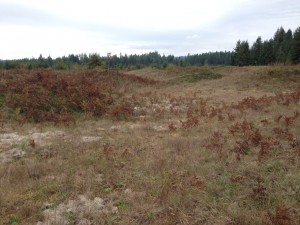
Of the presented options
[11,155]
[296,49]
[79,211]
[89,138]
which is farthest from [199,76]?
[79,211]

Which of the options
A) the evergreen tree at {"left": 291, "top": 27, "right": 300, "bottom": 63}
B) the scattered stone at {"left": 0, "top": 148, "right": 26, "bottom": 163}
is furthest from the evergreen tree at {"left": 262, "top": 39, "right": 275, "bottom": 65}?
the scattered stone at {"left": 0, "top": 148, "right": 26, "bottom": 163}

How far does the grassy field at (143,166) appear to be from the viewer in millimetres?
5332

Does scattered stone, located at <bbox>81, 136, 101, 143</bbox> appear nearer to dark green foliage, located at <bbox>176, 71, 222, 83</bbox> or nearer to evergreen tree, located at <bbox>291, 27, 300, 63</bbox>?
dark green foliage, located at <bbox>176, 71, 222, 83</bbox>

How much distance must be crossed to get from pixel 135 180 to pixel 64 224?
1986 mm

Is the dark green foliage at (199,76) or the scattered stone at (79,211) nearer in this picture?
the scattered stone at (79,211)

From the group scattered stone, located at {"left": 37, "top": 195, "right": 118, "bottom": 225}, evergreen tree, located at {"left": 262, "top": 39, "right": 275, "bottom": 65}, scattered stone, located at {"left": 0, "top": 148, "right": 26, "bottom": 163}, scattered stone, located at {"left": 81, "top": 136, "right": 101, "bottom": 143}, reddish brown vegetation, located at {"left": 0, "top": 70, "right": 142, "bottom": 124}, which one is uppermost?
evergreen tree, located at {"left": 262, "top": 39, "right": 275, "bottom": 65}

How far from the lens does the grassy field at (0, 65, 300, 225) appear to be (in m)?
5.33

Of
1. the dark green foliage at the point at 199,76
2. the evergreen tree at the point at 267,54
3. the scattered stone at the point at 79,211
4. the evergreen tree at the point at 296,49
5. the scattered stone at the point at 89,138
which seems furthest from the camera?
the evergreen tree at the point at 267,54

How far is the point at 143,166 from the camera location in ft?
24.2

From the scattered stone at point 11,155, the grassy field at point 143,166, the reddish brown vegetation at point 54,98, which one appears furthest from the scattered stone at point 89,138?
the reddish brown vegetation at point 54,98

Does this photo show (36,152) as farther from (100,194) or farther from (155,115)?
(155,115)

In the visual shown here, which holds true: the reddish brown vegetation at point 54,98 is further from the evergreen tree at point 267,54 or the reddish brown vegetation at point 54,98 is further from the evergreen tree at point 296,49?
the evergreen tree at point 267,54

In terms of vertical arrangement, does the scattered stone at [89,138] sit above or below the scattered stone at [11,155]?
above

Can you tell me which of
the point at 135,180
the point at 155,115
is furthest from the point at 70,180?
the point at 155,115
